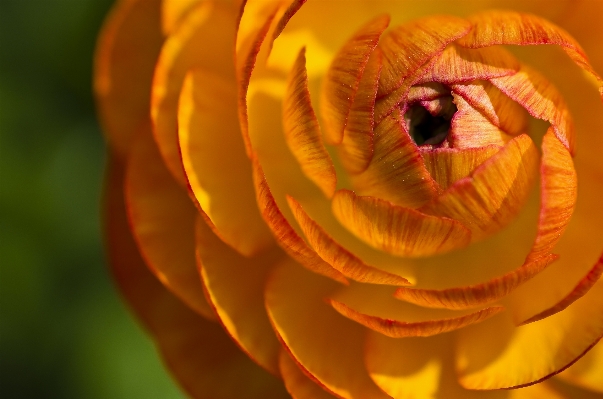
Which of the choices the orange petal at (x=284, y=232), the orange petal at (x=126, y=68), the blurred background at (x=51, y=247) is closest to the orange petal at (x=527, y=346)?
the orange petal at (x=284, y=232)

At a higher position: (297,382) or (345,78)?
(345,78)

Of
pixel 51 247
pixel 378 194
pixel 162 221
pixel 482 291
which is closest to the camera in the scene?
pixel 482 291

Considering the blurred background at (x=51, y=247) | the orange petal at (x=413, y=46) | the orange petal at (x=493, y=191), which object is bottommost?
the blurred background at (x=51, y=247)

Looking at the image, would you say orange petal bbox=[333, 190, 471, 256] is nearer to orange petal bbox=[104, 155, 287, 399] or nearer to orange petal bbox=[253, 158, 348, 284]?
orange petal bbox=[253, 158, 348, 284]

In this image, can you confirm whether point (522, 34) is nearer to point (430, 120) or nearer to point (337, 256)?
point (430, 120)

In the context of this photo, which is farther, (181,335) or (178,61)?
(181,335)

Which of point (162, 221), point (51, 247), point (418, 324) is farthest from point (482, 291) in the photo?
point (51, 247)

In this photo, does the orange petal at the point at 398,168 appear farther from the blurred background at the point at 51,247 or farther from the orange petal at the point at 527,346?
the blurred background at the point at 51,247

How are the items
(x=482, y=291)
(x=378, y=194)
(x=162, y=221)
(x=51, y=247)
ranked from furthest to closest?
1. (x=51, y=247)
2. (x=162, y=221)
3. (x=378, y=194)
4. (x=482, y=291)
